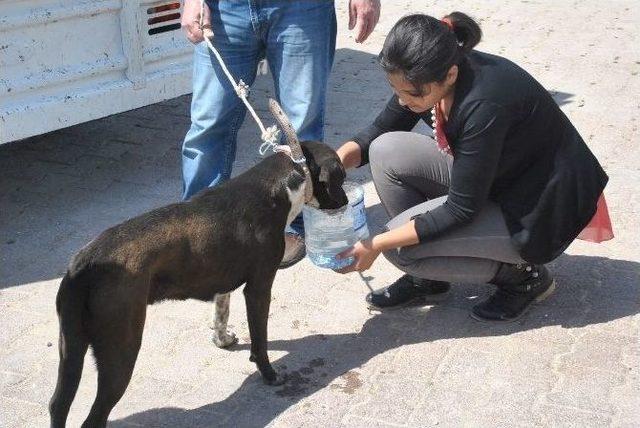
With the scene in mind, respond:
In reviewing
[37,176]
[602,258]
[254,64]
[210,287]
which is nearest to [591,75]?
[602,258]

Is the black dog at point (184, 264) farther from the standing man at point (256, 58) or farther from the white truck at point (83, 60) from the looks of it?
the white truck at point (83, 60)

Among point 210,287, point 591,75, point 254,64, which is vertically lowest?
point 591,75

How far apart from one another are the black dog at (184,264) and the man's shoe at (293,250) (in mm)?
804

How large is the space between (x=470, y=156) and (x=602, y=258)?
1.35 meters

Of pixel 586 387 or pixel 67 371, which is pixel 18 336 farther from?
pixel 586 387

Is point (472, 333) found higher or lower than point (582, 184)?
lower

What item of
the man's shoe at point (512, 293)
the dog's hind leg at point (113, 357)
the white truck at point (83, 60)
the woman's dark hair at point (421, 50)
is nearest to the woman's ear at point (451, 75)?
the woman's dark hair at point (421, 50)

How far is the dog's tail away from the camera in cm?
312

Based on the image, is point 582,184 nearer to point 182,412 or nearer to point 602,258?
point 602,258

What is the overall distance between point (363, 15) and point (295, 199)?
113cm

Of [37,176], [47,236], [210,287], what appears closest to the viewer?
[210,287]

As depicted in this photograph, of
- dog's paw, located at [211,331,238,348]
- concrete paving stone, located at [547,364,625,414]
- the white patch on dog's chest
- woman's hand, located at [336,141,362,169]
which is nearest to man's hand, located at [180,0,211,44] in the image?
woman's hand, located at [336,141,362,169]

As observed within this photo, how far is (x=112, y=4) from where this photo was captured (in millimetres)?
5227

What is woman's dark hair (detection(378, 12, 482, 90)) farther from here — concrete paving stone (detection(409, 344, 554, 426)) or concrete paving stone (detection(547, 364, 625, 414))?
concrete paving stone (detection(547, 364, 625, 414))
